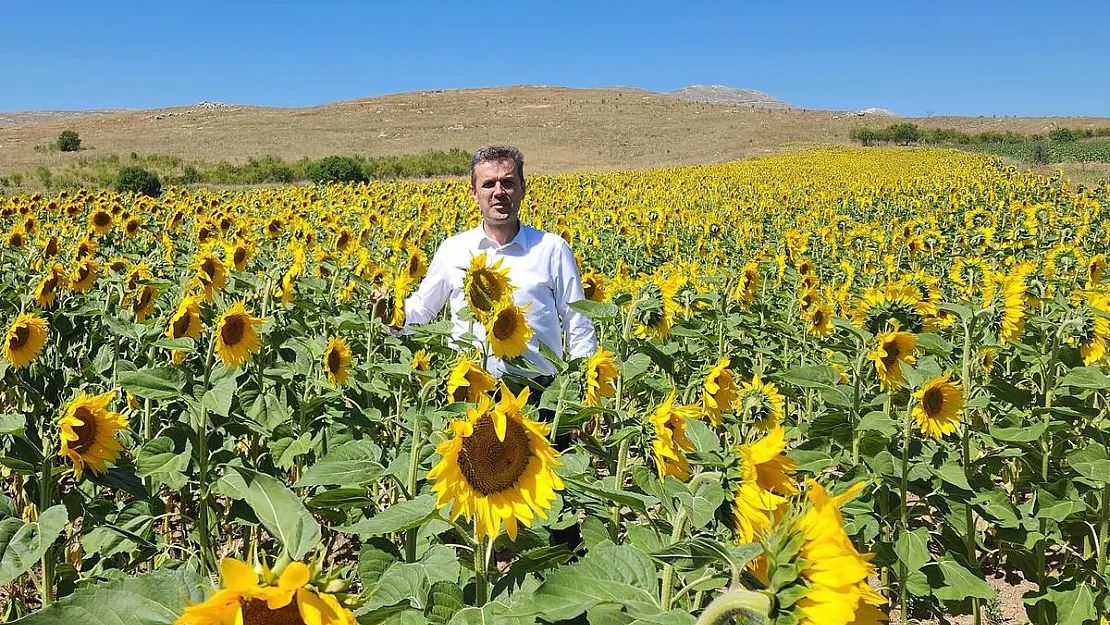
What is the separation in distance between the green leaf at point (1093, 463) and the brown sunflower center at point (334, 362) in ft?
8.62

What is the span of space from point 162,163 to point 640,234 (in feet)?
74.7

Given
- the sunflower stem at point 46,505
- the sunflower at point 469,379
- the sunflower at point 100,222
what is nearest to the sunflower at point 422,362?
the sunflower at point 469,379

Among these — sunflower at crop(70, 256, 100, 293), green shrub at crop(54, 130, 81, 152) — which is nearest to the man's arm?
sunflower at crop(70, 256, 100, 293)

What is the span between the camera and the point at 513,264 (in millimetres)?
3307

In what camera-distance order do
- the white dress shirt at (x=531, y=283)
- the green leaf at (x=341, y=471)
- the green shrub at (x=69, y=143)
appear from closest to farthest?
the green leaf at (x=341, y=471)
the white dress shirt at (x=531, y=283)
the green shrub at (x=69, y=143)

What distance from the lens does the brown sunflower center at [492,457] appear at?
1.35 meters

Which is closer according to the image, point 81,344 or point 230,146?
point 81,344

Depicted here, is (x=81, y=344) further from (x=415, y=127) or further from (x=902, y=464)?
(x=415, y=127)

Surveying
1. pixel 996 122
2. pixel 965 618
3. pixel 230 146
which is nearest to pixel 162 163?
pixel 230 146

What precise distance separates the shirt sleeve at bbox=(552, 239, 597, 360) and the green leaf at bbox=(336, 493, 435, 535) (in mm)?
1887

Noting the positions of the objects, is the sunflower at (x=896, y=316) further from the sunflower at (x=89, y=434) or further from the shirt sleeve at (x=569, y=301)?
the sunflower at (x=89, y=434)

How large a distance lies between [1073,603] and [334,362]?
2751 millimetres

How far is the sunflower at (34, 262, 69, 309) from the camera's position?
13.6ft

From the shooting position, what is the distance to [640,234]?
10.1 m
